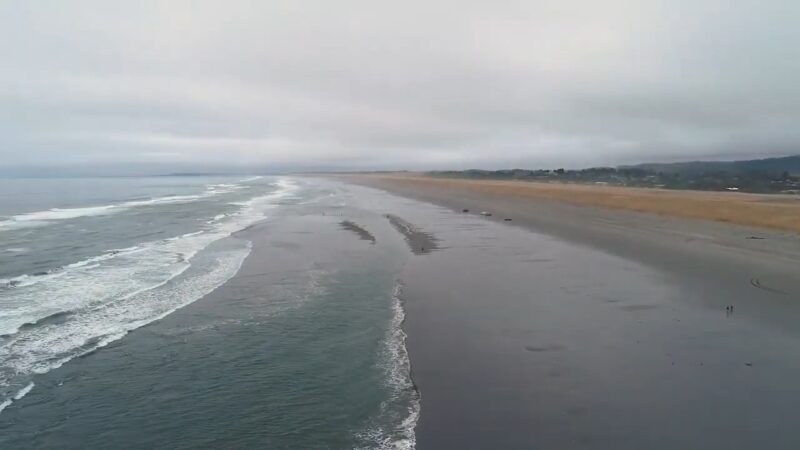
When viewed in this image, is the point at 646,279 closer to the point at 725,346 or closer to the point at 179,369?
the point at 725,346

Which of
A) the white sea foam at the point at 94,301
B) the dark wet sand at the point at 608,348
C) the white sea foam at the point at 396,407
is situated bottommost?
the white sea foam at the point at 94,301

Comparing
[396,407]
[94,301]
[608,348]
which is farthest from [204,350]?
[608,348]

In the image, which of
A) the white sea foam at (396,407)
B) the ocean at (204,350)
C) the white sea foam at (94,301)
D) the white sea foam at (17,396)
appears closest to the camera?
the white sea foam at (396,407)

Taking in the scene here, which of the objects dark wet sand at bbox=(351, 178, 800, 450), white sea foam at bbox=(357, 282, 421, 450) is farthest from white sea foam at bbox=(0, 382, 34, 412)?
dark wet sand at bbox=(351, 178, 800, 450)

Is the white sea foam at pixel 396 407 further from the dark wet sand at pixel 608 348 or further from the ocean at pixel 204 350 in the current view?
the dark wet sand at pixel 608 348

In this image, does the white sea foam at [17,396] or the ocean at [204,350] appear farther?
the white sea foam at [17,396]

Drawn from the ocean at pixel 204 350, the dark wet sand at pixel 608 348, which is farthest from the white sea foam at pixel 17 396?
the dark wet sand at pixel 608 348
